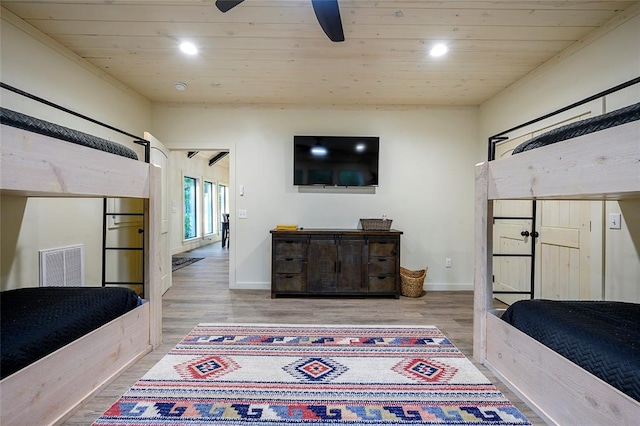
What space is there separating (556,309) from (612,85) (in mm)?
1766

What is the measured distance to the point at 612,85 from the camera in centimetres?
219

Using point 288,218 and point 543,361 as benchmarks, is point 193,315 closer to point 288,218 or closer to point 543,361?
point 288,218

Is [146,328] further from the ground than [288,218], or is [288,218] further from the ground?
[288,218]

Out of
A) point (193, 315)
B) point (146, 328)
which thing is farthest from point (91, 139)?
point (193, 315)

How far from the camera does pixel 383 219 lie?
12.2 ft

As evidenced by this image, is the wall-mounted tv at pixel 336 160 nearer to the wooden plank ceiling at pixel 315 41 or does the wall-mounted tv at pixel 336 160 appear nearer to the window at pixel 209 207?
the wooden plank ceiling at pixel 315 41

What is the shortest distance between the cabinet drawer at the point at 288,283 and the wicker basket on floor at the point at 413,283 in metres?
1.23

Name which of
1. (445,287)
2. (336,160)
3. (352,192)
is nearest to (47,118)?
(336,160)

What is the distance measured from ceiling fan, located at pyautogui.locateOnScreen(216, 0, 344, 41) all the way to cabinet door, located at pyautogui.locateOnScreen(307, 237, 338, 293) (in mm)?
2198

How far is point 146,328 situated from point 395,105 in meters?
3.63

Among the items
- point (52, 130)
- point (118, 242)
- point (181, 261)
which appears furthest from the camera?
point (181, 261)

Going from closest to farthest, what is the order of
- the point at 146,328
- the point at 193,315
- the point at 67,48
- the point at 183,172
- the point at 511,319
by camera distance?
the point at 511,319
the point at 146,328
the point at 67,48
the point at 193,315
the point at 183,172

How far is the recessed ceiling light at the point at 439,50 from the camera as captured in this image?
8.39ft

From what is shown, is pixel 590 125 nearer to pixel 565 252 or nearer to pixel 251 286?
pixel 565 252
